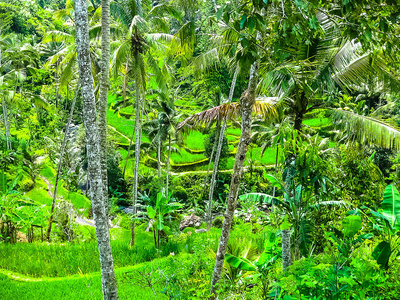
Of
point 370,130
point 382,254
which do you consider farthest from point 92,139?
point 370,130

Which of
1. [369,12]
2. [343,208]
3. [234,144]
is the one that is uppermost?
[369,12]

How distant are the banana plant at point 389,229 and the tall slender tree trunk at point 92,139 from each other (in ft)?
10.9

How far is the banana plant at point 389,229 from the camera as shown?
325cm

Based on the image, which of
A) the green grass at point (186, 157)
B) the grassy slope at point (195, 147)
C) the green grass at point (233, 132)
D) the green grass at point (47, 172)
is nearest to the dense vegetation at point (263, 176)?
the green grass at point (47, 172)

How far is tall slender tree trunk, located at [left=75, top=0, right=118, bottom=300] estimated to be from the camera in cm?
396

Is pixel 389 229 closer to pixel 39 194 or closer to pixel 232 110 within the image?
pixel 232 110

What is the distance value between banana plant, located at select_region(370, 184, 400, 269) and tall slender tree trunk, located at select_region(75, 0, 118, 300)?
131 inches

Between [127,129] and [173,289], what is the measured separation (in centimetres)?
3058

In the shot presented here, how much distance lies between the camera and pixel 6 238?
934cm

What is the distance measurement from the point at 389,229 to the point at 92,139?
3.82m

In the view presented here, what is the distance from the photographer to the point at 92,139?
13.4 feet

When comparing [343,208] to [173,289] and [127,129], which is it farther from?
[127,129]

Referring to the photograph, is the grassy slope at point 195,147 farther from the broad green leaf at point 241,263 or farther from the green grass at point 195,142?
the broad green leaf at point 241,263

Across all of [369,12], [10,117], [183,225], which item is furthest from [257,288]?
[10,117]
